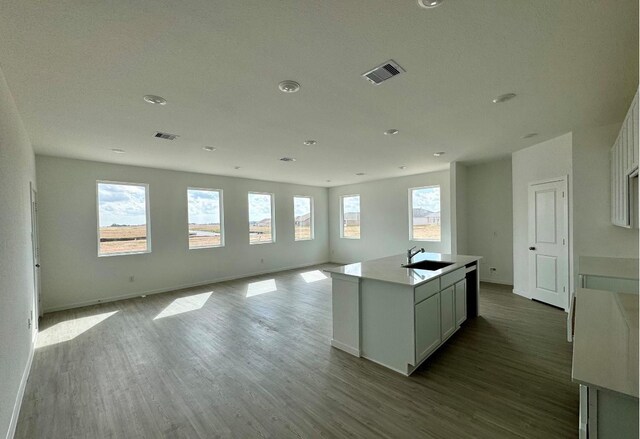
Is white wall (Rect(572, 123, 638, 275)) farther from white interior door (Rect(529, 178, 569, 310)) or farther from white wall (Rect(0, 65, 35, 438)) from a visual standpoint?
white wall (Rect(0, 65, 35, 438))

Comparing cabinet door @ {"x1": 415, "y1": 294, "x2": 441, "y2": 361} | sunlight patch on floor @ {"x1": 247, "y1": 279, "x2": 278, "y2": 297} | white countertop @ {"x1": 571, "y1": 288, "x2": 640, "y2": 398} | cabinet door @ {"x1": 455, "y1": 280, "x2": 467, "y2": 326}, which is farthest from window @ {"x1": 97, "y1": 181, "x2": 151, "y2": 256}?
white countertop @ {"x1": 571, "y1": 288, "x2": 640, "y2": 398}

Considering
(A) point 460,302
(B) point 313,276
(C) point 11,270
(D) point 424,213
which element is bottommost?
(B) point 313,276

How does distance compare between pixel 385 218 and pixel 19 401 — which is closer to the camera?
pixel 19 401

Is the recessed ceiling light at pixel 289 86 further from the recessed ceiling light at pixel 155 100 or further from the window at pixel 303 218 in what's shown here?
the window at pixel 303 218

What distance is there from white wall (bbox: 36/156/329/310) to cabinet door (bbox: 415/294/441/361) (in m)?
5.39

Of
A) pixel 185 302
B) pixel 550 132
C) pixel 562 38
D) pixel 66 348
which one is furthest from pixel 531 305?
pixel 66 348

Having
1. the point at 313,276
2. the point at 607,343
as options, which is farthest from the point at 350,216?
the point at 607,343

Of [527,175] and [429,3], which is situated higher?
[429,3]

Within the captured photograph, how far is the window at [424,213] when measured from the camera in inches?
271

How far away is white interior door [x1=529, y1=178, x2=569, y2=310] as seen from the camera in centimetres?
414

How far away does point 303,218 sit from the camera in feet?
29.0

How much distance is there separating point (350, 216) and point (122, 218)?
240 inches

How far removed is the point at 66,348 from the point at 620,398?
Answer: 477 centimetres

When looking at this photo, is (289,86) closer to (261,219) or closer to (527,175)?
(527,175)
